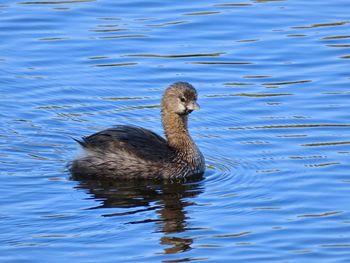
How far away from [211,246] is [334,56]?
7112 millimetres

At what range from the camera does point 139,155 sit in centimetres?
1512

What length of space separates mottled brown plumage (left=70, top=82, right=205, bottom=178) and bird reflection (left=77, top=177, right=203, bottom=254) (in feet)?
0.45

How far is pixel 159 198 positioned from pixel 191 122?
2.68m

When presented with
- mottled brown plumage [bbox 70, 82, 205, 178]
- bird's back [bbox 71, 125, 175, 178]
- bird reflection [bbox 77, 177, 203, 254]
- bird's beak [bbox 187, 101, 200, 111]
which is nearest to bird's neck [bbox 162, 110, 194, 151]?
mottled brown plumage [bbox 70, 82, 205, 178]

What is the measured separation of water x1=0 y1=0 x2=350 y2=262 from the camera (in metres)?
12.6

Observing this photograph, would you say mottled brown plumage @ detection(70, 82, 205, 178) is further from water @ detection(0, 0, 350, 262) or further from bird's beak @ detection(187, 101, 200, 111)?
water @ detection(0, 0, 350, 262)

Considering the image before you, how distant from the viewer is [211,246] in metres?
12.4

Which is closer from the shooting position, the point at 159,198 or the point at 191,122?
the point at 159,198

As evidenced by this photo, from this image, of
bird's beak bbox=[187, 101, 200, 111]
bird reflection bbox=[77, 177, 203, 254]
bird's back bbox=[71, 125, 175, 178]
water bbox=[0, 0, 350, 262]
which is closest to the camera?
water bbox=[0, 0, 350, 262]

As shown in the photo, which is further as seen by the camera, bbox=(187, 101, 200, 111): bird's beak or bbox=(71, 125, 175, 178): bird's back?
bbox=(187, 101, 200, 111): bird's beak

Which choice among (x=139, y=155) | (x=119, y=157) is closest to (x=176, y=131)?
(x=139, y=155)

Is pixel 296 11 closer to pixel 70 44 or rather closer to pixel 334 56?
pixel 334 56

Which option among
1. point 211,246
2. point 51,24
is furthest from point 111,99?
point 211,246

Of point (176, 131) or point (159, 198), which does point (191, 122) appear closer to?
point (176, 131)
